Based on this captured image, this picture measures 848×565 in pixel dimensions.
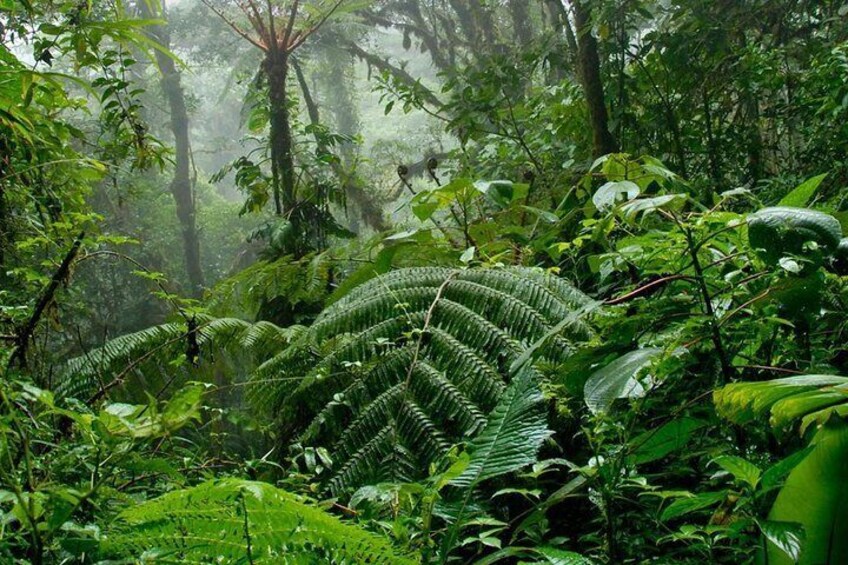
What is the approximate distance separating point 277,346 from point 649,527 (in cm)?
129

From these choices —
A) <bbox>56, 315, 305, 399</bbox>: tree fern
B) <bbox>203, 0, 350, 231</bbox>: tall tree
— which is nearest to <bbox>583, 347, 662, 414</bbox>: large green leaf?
<bbox>56, 315, 305, 399</bbox>: tree fern

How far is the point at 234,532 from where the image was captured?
836 mm

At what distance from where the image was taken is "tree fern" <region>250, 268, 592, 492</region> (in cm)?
132

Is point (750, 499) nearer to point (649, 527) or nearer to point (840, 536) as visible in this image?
point (840, 536)

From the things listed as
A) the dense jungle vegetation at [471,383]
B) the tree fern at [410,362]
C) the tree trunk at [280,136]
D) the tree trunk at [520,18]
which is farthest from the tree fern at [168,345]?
the tree trunk at [520,18]

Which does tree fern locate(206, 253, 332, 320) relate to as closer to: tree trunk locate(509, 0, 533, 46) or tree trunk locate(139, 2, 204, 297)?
tree trunk locate(509, 0, 533, 46)

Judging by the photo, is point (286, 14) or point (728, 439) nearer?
point (728, 439)

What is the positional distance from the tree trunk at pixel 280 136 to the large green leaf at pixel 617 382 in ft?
9.41

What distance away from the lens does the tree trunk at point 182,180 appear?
1455 cm

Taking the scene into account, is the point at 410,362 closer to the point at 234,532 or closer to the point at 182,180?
the point at 234,532

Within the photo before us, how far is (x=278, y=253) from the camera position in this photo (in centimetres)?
341

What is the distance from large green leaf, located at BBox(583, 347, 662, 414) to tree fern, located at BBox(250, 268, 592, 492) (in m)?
0.18

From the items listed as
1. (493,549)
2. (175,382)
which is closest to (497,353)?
(493,549)

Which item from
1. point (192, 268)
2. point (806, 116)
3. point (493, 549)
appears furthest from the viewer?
point (192, 268)
